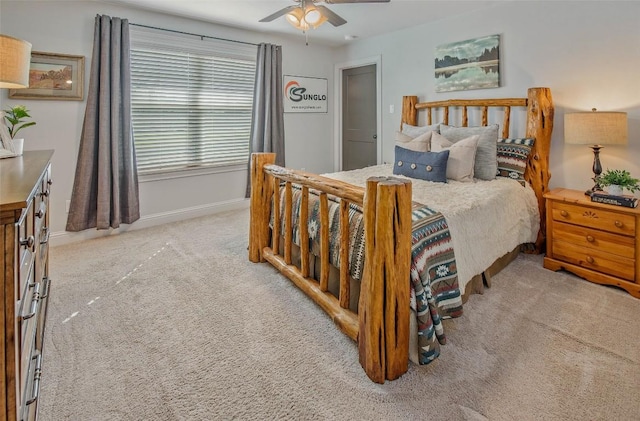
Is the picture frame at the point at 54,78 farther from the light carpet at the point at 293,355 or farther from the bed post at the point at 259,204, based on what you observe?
the bed post at the point at 259,204

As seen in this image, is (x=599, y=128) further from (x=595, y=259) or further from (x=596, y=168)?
(x=595, y=259)

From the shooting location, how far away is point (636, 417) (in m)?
1.40

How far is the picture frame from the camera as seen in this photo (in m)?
3.09

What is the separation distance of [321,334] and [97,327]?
1.28 m

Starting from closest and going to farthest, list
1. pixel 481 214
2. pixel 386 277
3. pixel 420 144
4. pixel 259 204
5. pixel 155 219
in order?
pixel 386 277
pixel 481 214
pixel 259 204
pixel 420 144
pixel 155 219

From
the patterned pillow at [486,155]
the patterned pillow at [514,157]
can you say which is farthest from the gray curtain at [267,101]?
the patterned pillow at [514,157]

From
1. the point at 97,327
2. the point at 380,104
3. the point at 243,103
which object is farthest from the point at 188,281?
the point at 380,104

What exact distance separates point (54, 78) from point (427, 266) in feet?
11.8

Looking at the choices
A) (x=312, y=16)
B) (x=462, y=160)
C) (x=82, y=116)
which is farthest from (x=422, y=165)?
(x=82, y=116)

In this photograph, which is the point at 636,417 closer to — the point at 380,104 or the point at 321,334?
the point at 321,334

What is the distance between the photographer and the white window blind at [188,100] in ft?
12.5

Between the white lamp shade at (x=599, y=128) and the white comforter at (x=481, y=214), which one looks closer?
the white comforter at (x=481, y=214)

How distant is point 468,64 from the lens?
3.73 meters

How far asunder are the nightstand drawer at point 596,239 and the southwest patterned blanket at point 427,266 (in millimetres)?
1344
